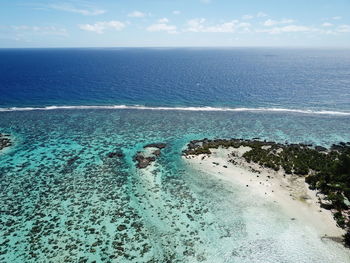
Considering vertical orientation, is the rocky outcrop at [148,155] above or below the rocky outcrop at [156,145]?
below

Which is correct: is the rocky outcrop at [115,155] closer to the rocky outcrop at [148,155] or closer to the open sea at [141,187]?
the open sea at [141,187]

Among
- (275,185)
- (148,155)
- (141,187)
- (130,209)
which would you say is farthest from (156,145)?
(275,185)

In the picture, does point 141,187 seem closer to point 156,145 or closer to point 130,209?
point 130,209

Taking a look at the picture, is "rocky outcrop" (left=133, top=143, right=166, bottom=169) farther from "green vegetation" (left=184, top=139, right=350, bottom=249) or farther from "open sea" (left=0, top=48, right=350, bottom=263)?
"green vegetation" (left=184, top=139, right=350, bottom=249)

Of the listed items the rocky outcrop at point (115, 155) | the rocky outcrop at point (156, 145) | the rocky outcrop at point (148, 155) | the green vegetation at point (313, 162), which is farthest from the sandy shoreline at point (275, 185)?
the rocky outcrop at point (115, 155)

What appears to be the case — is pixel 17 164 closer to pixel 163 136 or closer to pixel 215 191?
pixel 163 136

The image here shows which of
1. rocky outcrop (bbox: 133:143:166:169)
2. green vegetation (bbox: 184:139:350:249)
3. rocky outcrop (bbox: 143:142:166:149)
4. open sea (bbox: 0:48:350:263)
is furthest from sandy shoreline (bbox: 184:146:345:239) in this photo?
rocky outcrop (bbox: 143:142:166:149)

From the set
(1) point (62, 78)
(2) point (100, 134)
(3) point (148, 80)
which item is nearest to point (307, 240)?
(2) point (100, 134)
